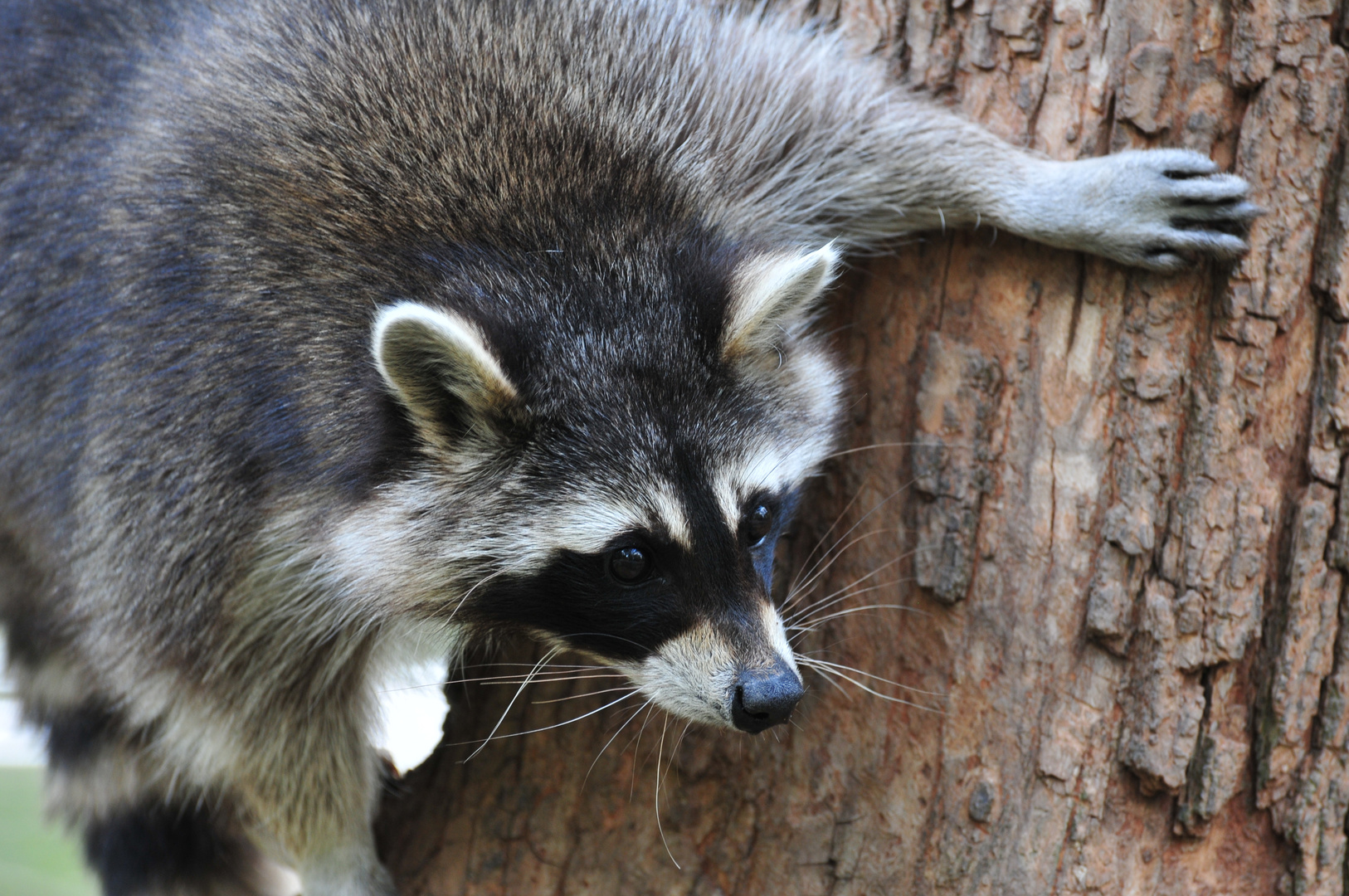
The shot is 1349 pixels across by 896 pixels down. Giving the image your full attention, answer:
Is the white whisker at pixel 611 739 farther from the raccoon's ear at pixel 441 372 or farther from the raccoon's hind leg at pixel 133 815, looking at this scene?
the raccoon's hind leg at pixel 133 815

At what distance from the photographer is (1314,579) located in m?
2.69

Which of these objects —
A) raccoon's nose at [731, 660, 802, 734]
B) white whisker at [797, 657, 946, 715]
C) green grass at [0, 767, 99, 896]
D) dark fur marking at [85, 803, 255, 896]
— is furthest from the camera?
green grass at [0, 767, 99, 896]

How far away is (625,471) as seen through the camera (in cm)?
265

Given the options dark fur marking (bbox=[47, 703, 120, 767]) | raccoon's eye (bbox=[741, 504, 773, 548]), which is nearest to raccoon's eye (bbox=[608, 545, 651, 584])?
raccoon's eye (bbox=[741, 504, 773, 548])

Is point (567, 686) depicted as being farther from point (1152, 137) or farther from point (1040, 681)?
point (1152, 137)

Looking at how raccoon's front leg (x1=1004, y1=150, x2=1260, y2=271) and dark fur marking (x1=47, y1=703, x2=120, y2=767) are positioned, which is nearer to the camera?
raccoon's front leg (x1=1004, y1=150, x2=1260, y2=271)

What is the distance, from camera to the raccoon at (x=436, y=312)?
269 cm

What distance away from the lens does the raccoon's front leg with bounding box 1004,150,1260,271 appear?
2.70 m

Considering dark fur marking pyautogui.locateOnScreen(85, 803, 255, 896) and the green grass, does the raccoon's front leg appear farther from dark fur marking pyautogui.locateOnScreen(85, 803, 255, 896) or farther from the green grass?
the green grass

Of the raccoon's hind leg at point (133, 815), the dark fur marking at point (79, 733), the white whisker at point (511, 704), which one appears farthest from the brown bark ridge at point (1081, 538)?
the dark fur marking at point (79, 733)

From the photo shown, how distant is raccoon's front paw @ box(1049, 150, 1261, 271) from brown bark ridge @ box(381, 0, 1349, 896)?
0.19ft

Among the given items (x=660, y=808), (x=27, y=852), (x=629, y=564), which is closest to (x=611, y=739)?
(x=660, y=808)

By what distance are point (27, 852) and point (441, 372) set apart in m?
4.37

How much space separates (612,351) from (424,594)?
0.77 metres
